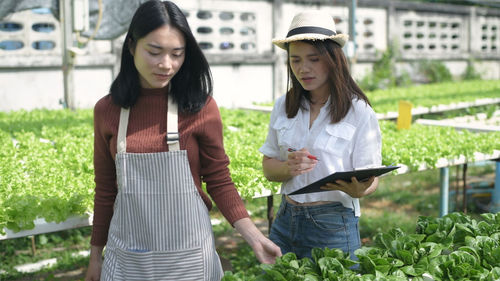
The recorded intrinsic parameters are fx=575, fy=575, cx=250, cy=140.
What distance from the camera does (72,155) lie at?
183 inches

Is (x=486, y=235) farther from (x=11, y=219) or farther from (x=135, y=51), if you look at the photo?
(x=11, y=219)

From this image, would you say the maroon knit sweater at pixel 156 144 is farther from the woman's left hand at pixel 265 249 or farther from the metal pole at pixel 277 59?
the metal pole at pixel 277 59

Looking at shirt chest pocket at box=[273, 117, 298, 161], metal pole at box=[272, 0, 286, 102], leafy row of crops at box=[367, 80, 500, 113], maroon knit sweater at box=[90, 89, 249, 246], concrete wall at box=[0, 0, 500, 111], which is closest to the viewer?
maroon knit sweater at box=[90, 89, 249, 246]

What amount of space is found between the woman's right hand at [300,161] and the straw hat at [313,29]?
51 centimetres

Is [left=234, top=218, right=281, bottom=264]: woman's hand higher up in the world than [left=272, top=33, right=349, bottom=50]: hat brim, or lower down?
lower down

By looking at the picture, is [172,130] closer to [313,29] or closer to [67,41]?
[313,29]

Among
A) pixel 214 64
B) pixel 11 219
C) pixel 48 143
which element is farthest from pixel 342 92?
pixel 214 64

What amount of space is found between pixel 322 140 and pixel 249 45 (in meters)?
11.3

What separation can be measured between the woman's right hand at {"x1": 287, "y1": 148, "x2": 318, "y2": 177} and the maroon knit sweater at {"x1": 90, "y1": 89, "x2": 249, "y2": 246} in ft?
1.16

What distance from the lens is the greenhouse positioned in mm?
2143

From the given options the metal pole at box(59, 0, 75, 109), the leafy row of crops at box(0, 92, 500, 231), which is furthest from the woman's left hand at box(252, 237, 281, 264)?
the metal pole at box(59, 0, 75, 109)

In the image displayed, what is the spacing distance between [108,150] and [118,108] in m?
0.17

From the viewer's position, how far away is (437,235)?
2.50m

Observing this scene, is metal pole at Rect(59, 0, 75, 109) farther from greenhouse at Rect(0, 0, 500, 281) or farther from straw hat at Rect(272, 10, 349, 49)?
straw hat at Rect(272, 10, 349, 49)
